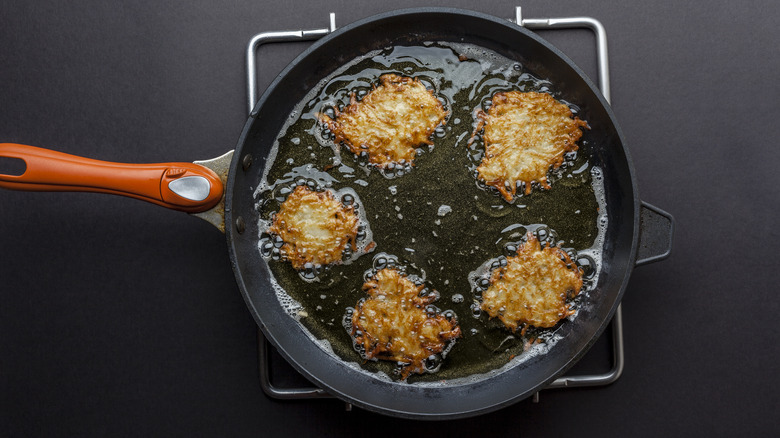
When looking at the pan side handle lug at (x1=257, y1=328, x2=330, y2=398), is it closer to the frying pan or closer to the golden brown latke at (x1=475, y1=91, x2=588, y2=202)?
the frying pan

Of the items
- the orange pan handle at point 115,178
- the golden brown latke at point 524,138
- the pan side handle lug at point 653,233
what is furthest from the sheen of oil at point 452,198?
the orange pan handle at point 115,178

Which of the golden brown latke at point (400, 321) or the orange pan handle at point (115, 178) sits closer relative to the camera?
the orange pan handle at point (115, 178)

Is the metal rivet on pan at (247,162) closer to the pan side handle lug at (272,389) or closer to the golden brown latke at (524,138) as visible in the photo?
the pan side handle lug at (272,389)

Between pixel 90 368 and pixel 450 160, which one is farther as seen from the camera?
pixel 90 368

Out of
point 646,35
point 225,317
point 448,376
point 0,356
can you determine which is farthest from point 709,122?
point 0,356

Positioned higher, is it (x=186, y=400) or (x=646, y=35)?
(x=646, y=35)

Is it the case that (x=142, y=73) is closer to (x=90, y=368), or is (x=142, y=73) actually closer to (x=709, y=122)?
(x=90, y=368)
